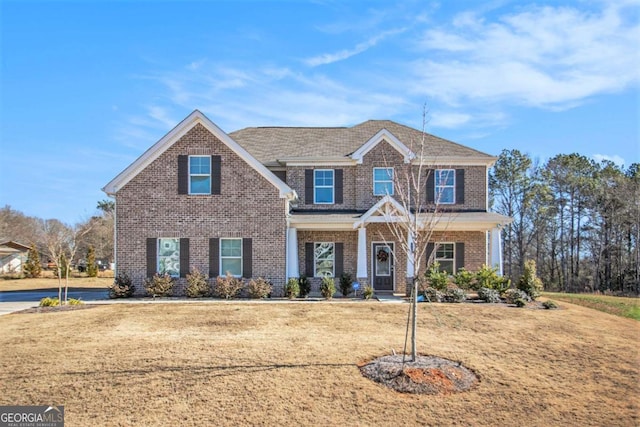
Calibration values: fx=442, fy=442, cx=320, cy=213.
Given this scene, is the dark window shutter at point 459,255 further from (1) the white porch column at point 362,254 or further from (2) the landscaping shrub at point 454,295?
(1) the white porch column at point 362,254

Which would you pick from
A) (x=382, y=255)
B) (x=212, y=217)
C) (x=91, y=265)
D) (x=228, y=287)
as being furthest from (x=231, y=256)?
(x=91, y=265)

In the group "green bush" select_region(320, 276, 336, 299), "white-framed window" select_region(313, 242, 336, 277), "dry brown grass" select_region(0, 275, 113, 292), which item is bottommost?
"dry brown grass" select_region(0, 275, 113, 292)

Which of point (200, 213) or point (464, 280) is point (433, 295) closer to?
point (464, 280)

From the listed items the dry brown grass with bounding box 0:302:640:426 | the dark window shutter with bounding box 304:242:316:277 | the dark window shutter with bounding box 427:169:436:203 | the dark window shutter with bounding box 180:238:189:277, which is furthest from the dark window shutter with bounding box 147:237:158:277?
the dark window shutter with bounding box 427:169:436:203

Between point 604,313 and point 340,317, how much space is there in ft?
31.3

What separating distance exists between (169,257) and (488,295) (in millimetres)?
12346

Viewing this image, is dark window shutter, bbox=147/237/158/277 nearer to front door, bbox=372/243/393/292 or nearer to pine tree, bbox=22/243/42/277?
front door, bbox=372/243/393/292

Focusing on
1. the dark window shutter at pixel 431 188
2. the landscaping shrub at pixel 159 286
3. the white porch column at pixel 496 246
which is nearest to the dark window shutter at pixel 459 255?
the white porch column at pixel 496 246

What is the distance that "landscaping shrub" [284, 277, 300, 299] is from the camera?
16.8m

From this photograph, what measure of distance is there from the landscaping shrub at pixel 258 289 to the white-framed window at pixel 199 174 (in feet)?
13.8

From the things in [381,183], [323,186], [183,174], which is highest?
[183,174]

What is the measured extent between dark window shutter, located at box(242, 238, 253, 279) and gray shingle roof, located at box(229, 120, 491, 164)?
4772mm

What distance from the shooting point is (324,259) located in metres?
19.4

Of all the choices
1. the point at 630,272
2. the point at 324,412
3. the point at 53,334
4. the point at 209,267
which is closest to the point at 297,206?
the point at 209,267
